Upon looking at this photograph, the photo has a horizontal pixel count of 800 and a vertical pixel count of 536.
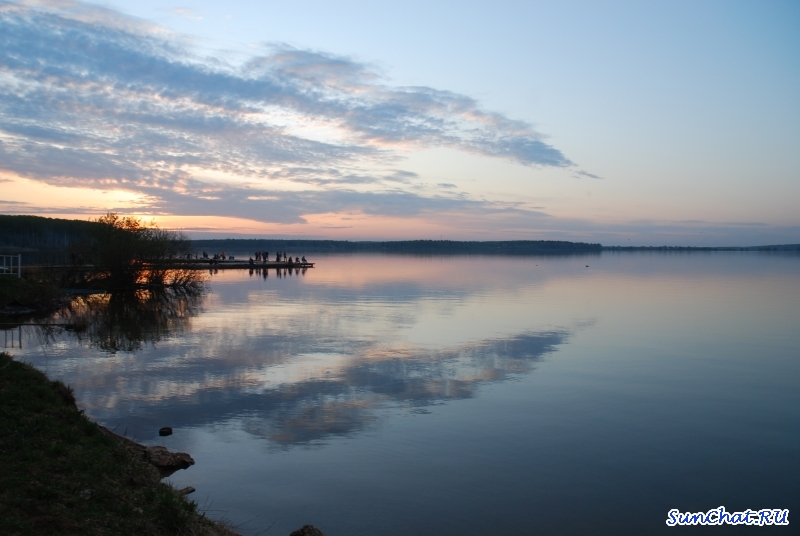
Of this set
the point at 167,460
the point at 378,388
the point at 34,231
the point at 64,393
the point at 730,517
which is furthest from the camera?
the point at 34,231

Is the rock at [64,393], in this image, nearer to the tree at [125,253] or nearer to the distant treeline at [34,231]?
the tree at [125,253]

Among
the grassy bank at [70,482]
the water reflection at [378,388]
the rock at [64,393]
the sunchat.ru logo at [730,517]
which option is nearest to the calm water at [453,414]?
the water reflection at [378,388]

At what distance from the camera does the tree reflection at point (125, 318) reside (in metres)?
20.2

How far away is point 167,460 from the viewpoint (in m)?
9.20

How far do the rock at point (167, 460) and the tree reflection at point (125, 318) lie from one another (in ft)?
31.9

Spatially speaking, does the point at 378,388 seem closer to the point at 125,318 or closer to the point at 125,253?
the point at 125,318

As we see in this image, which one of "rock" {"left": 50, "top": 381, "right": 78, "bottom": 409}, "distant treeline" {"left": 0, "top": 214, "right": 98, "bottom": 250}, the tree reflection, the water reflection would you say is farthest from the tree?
"distant treeline" {"left": 0, "top": 214, "right": 98, "bottom": 250}

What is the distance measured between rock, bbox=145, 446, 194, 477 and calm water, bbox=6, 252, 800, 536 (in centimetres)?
21

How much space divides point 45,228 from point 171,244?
384 feet

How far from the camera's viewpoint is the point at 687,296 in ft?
122

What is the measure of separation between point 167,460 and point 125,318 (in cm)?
1872

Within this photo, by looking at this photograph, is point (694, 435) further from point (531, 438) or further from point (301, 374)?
point (301, 374)

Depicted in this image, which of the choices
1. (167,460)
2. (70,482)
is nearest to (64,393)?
(167,460)

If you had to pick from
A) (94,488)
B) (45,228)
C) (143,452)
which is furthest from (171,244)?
(45,228)
